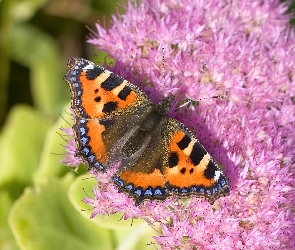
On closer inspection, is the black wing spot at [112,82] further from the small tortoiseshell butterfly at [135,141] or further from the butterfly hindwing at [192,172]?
the butterfly hindwing at [192,172]

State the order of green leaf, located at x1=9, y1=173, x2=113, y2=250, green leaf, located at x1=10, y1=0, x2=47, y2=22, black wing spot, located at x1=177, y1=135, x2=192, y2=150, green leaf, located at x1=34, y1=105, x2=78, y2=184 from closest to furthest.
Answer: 1. black wing spot, located at x1=177, y1=135, x2=192, y2=150
2. green leaf, located at x1=9, y1=173, x2=113, y2=250
3. green leaf, located at x1=34, y1=105, x2=78, y2=184
4. green leaf, located at x1=10, y1=0, x2=47, y2=22

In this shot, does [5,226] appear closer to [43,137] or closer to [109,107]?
[43,137]

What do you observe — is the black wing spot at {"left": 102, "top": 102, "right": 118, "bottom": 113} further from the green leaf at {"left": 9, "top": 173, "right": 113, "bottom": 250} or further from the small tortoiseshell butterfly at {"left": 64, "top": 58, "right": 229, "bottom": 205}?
the green leaf at {"left": 9, "top": 173, "right": 113, "bottom": 250}

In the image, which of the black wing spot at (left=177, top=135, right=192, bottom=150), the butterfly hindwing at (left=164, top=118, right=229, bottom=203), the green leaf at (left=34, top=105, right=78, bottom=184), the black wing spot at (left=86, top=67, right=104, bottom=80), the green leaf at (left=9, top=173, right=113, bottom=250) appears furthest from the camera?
the green leaf at (left=34, top=105, right=78, bottom=184)

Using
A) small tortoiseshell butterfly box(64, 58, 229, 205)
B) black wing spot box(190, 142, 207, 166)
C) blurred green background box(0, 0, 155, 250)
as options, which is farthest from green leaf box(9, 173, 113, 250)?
black wing spot box(190, 142, 207, 166)

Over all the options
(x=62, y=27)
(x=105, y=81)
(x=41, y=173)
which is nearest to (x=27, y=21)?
(x=62, y=27)

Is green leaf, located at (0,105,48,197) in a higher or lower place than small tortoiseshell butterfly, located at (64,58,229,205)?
lower

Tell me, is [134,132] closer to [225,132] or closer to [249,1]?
[225,132]
